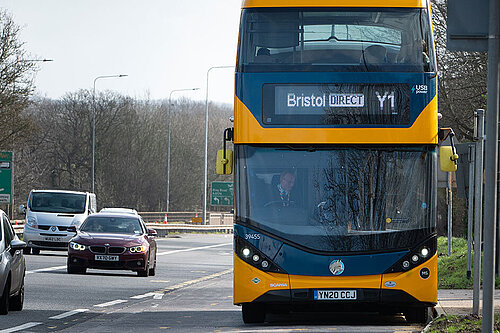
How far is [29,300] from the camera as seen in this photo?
16.5 meters

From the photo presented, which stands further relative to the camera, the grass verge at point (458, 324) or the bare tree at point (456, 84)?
the bare tree at point (456, 84)

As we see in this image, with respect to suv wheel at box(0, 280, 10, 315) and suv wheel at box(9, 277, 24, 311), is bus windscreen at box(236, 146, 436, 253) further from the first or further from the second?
suv wheel at box(9, 277, 24, 311)

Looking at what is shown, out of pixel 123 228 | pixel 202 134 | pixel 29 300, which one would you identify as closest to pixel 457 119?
pixel 123 228

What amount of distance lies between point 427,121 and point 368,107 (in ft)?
2.50

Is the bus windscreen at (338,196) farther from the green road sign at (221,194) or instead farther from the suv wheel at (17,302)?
the green road sign at (221,194)

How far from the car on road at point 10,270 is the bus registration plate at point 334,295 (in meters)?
4.17

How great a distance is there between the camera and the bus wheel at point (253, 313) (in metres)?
13.2

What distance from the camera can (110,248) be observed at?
2294cm

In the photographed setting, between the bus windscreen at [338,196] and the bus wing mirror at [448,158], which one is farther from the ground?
the bus wing mirror at [448,158]

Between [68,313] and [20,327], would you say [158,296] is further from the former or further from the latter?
[20,327]

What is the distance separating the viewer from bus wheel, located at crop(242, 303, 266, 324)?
521 inches

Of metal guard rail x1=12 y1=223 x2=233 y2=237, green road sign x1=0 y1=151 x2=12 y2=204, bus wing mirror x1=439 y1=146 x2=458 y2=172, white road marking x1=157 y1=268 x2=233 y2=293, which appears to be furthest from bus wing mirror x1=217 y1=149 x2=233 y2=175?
metal guard rail x1=12 y1=223 x2=233 y2=237

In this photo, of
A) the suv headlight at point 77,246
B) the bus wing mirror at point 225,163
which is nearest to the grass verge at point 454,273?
the bus wing mirror at point 225,163

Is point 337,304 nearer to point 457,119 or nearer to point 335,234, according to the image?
point 335,234
